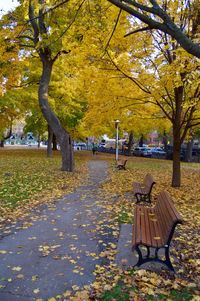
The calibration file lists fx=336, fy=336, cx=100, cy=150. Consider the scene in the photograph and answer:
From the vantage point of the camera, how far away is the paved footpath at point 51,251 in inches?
160

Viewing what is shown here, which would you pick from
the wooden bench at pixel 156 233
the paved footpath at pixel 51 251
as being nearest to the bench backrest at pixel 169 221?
the wooden bench at pixel 156 233

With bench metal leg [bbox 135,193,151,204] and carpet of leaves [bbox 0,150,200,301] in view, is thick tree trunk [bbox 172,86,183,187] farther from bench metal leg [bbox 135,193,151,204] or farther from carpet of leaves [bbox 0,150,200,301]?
bench metal leg [bbox 135,193,151,204]

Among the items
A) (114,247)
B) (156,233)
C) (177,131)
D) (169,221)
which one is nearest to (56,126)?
(177,131)

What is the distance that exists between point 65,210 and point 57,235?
2085mm

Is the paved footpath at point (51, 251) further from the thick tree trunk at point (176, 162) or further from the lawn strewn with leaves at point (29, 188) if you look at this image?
the thick tree trunk at point (176, 162)

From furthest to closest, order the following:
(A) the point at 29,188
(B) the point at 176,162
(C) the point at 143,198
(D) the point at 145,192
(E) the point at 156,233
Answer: (B) the point at 176,162, (A) the point at 29,188, (C) the point at 143,198, (D) the point at 145,192, (E) the point at 156,233

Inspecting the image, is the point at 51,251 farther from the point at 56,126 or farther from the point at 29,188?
the point at 56,126

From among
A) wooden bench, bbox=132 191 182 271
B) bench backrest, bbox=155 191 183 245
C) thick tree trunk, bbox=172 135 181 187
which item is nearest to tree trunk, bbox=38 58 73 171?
thick tree trunk, bbox=172 135 181 187

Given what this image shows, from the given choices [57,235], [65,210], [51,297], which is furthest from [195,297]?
[65,210]

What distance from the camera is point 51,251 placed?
5230 millimetres

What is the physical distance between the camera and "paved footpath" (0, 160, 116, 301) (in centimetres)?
406

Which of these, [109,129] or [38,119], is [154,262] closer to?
[38,119]

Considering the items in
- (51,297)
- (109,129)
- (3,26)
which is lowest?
(51,297)

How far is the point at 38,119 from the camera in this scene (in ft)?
96.1
